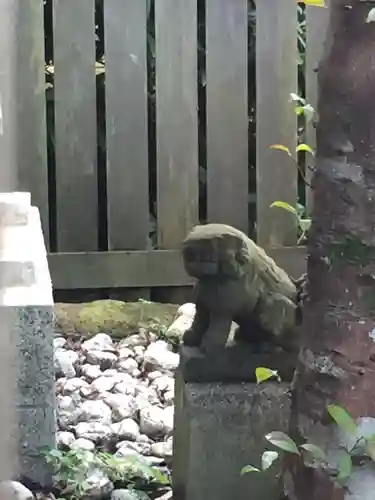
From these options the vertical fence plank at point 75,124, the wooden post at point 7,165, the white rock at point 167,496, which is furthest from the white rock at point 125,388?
the vertical fence plank at point 75,124

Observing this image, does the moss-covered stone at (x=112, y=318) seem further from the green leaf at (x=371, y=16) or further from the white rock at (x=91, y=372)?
the green leaf at (x=371, y=16)

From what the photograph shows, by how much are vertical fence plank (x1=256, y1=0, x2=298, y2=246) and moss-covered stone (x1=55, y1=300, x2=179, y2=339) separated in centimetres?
42

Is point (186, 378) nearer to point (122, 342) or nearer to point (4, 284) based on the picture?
point (4, 284)

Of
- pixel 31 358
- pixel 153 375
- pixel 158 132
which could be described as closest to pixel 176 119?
pixel 158 132

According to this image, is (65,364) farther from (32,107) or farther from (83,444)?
(32,107)

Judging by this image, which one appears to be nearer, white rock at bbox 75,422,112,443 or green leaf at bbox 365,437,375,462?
green leaf at bbox 365,437,375,462

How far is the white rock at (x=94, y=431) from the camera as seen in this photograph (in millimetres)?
2207

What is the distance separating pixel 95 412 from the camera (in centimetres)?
236

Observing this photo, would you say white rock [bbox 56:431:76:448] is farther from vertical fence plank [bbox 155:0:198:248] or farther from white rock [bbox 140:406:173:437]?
vertical fence plank [bbox 155:0:198:248]

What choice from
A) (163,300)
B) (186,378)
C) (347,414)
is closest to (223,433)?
(186,378)

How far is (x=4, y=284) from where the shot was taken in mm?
1896

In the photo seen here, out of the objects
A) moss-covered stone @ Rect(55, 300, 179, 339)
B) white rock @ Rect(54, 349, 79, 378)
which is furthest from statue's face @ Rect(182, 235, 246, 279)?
moss-covered stone @ Rect(55, 300, 179, 339)

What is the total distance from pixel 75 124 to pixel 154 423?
3.85 feet

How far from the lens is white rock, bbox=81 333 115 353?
287cm
